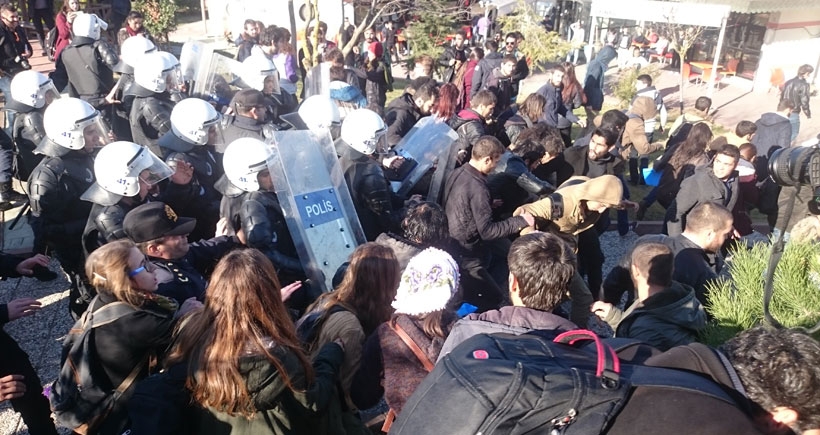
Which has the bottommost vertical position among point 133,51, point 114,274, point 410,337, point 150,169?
point 410,337

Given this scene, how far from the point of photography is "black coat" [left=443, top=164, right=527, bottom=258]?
393 centimetres

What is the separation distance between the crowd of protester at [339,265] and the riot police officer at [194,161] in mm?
16

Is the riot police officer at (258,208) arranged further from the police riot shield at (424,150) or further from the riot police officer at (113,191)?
the police riot shield at (424,150)

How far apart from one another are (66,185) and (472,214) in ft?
9.38

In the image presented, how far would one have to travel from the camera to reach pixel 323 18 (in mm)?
16656

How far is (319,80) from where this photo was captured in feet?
23.1

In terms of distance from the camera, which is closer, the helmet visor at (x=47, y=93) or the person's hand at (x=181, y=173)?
the person's hand at (x=181, y=173)

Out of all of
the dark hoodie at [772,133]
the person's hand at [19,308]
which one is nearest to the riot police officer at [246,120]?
the person's hand at [19,308]

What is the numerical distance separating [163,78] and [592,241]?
4266mm

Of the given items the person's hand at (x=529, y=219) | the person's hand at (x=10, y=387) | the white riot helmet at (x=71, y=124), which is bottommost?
the person's hand at (x=10, y=387)

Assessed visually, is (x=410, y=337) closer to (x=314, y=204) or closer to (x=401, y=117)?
(x=314, y=204)

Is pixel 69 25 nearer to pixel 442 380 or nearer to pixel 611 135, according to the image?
pixel 611 135

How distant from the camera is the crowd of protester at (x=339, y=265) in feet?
6.50

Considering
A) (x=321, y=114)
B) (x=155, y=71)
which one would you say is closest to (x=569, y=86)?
(x=321, y=114)
